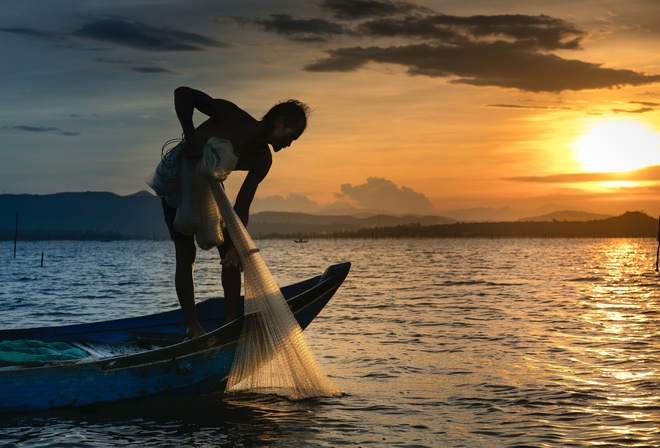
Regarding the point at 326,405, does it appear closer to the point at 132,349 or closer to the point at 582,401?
the point at 132,349

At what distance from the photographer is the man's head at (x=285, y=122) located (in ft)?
28.8

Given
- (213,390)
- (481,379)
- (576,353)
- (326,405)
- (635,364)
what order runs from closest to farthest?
(213,390) < (326,405) < (481,379) < (635,364) < (576,353)

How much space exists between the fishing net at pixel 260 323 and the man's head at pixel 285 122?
0.81 metres

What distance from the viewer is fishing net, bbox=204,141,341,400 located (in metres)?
8.84

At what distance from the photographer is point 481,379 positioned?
12461 mm

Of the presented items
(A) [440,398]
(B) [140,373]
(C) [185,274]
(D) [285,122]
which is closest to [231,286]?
(C) [185,274]

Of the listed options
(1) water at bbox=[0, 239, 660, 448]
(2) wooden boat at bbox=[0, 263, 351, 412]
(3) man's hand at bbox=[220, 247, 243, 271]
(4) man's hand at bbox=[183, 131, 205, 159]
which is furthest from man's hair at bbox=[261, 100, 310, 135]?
(1) water at bbox=[0, 239, 660, 448]

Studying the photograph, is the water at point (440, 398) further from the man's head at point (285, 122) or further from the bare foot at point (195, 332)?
the man's head at point (285, 122)

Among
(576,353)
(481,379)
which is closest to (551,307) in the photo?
(576,353)

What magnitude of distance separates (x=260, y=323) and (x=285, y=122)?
7.42 ft

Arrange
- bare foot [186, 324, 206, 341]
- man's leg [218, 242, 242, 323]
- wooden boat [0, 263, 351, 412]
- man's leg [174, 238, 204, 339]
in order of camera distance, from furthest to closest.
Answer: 1. bare foot [186, 324, 206, 341]
2. man's leg [174, 238, 204, 339]
3. man's leg [218, 242, 242, 323]
4. wooden boat [0, 263, 351, 412]

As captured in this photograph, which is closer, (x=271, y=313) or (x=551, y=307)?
(x=271, y=313)

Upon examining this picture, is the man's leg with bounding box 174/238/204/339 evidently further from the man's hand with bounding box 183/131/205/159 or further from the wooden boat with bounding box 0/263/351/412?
the man's hand with bounding box 183/131/205/159

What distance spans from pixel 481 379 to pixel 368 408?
9.69 feet
